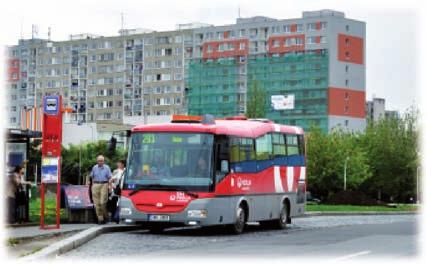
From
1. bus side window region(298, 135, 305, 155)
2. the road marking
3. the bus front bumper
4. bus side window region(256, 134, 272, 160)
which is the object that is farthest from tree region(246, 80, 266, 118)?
the road marking

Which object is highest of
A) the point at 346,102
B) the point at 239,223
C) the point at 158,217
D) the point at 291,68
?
the point at 291,68

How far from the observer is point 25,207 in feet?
84.2

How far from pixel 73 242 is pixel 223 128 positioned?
24.0 feet

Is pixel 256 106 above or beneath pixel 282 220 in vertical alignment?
above

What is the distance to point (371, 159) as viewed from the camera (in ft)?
318

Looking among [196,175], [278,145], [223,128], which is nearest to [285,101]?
[278,145]

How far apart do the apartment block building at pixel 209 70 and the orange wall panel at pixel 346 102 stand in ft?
0.48

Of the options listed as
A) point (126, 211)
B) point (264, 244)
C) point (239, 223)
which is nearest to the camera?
point (264, 244)

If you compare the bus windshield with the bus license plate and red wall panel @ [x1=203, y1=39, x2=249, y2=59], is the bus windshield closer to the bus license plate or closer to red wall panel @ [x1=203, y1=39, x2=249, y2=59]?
the bus license plate

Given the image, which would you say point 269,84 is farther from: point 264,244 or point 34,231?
point 264,244

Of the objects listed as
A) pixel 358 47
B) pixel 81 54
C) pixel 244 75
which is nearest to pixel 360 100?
pixel 358 47

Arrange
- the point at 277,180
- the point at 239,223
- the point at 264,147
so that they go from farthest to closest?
the point at 277,180
the point at 264,147
the point at 239,223

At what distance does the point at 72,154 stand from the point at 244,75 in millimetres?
45458

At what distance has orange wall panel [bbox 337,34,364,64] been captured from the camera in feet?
489
